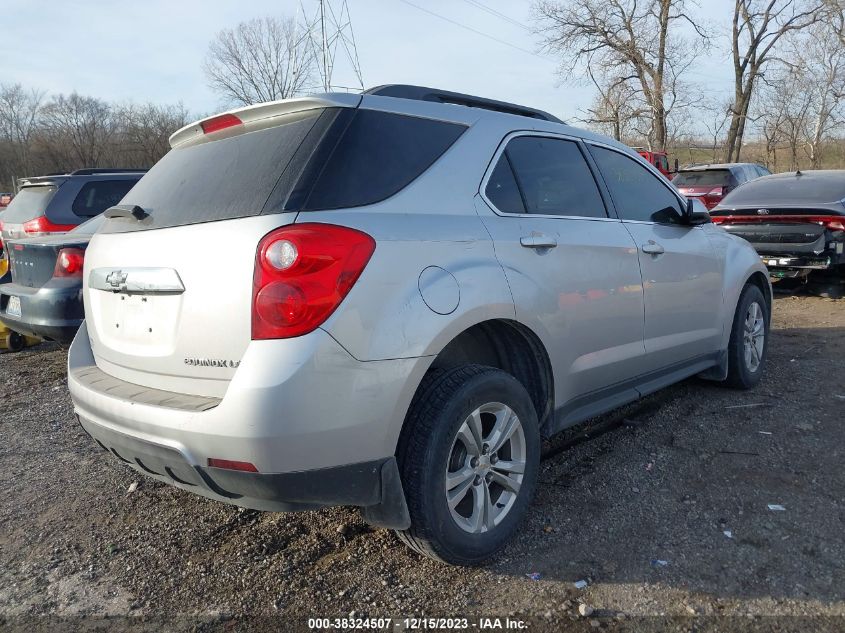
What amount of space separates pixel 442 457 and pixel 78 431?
121 inches

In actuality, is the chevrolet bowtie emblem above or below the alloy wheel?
above

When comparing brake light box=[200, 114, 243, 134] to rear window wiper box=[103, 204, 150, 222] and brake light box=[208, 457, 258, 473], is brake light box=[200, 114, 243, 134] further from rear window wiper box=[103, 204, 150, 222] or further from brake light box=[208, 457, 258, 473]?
brake light box=[208, 457, 258, 473]

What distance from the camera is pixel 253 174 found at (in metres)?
2.54

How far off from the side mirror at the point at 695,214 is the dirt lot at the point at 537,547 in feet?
4.17

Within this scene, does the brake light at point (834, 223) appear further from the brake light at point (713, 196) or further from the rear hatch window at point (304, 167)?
the rear hatch window at point (304, 167)

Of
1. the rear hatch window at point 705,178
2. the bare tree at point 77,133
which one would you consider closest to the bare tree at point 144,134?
the bare tree at point 77,133

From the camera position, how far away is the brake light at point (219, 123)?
9.27ft

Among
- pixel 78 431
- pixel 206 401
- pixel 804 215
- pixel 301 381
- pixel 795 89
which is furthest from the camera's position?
pixel 795 89

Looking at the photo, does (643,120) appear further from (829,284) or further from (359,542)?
(359,542)

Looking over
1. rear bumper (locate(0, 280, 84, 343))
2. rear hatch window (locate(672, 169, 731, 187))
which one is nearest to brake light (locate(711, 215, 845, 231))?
rear hatch window (locate(672, 169, 731, 187))

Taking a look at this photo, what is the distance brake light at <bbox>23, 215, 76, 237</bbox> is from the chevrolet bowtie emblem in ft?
17.4

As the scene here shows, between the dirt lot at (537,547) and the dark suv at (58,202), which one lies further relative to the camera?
the dark suv at (58,202)

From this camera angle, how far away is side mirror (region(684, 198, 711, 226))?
13.9 feet

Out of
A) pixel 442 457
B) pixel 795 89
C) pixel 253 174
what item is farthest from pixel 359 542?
pixel 795 89
